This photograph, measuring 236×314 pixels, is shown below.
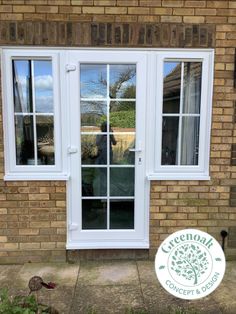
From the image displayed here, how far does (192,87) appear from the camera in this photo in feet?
11.0

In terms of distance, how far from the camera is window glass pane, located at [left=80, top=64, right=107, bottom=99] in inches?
128

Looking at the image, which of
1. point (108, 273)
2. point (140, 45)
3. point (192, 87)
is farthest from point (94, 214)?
point (140, 45)

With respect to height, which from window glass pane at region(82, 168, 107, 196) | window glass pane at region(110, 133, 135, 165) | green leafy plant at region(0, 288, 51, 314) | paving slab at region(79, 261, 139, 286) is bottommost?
paving slab at region(79, 261, 139, 286)

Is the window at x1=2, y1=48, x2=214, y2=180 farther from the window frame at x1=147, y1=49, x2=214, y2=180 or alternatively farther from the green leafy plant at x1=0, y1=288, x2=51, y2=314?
the green leafy plant at x1=0, y1=288, x2=51, y2=314

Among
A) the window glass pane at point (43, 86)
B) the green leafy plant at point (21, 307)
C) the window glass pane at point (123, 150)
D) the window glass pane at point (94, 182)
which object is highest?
the window glass pane at point (43, 86)

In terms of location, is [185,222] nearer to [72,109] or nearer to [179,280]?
[179,280]

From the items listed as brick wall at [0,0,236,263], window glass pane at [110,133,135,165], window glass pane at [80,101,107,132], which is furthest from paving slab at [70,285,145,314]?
window glass pane at [80,101,107,132]

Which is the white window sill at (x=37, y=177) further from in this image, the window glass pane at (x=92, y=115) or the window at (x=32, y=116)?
the window glass pane at (x=92, y=115)

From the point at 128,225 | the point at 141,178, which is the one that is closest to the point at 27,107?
the point at 141,178

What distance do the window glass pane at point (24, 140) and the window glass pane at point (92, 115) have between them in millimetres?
522

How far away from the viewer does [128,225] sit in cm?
349

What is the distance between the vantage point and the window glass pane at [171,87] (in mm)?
3291

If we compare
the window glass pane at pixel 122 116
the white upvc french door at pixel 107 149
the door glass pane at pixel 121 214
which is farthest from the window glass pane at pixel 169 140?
the door glass pane at pixel 121 214

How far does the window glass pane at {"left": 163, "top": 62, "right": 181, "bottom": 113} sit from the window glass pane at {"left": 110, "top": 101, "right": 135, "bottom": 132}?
34 cm
